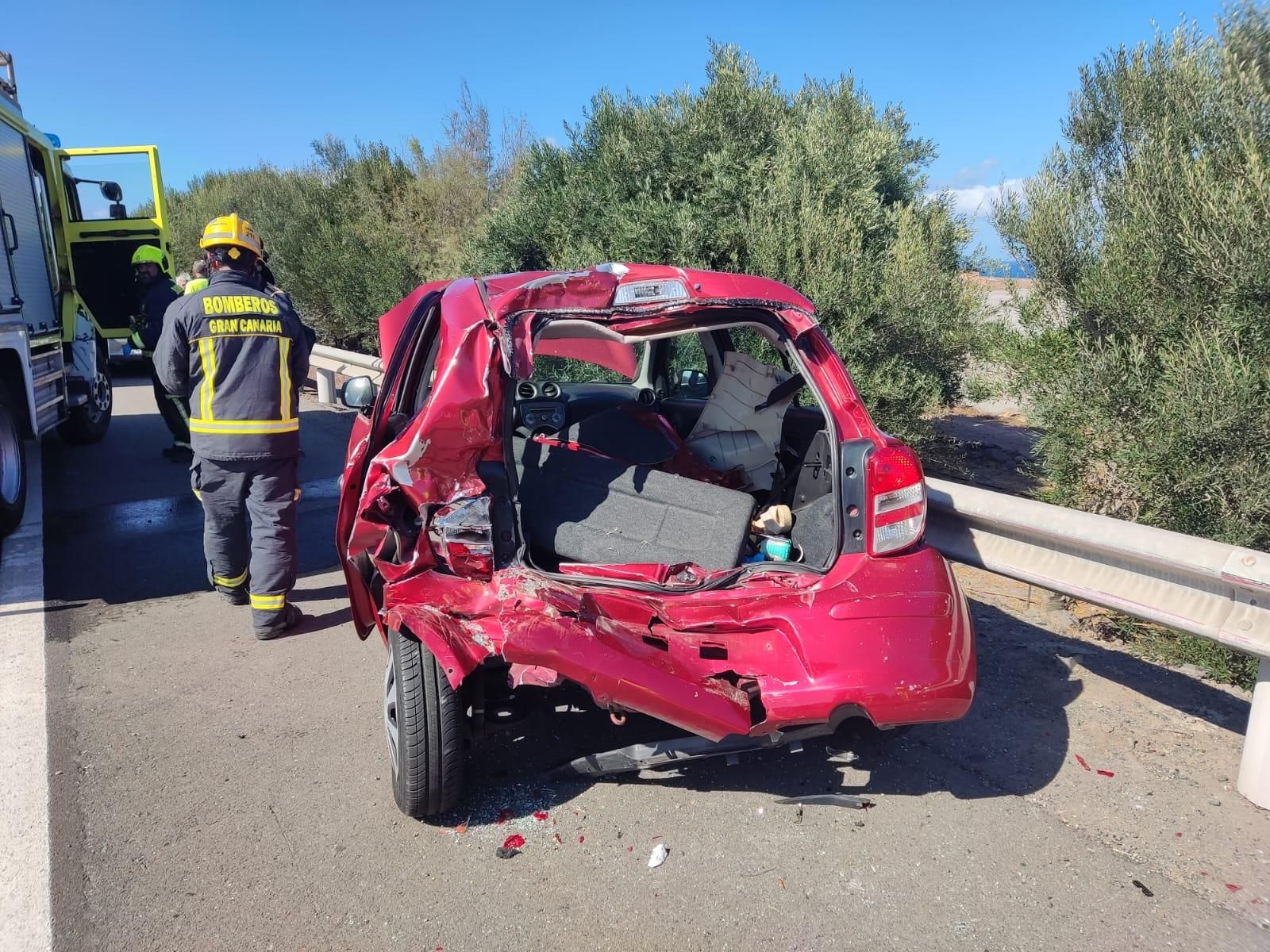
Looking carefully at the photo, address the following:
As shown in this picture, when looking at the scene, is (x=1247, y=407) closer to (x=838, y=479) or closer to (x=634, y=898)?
(x=838, y=479)

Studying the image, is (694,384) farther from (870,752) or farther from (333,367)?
(333,367)

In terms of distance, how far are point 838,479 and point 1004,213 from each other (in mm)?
3368

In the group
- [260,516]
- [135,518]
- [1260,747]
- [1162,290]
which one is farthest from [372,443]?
[135,518]

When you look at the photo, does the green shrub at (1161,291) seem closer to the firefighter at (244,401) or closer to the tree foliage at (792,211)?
the tree foliage at (792,211)

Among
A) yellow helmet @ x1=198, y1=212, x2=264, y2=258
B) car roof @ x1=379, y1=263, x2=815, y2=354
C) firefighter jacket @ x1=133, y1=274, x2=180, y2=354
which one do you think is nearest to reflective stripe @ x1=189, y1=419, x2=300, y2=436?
yellow helmet @ x1=198, y1=212, x2=264, y2=258

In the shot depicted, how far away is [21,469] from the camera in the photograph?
6.60 metres

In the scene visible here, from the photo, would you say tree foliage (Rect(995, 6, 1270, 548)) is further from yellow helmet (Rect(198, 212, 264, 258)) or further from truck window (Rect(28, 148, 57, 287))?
truck window (Rect(28, 148, 57, 287))

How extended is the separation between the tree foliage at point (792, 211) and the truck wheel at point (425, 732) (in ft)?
Result: 15.2

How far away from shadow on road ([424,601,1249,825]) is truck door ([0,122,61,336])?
593 centimetres

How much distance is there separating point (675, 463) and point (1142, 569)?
1.92m

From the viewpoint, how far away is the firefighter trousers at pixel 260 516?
4.61 m

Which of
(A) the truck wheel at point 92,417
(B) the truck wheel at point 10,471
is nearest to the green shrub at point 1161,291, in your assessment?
(B) the truck wheel at point 10,471

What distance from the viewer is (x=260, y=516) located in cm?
471

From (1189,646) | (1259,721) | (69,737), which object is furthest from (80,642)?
(1189,646)
